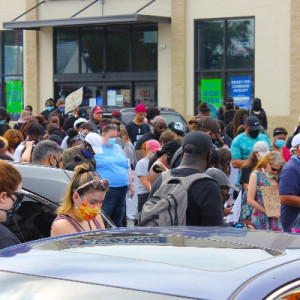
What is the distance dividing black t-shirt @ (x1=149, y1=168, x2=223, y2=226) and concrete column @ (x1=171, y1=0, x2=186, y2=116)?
2073 cm

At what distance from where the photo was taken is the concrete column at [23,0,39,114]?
99.0ft

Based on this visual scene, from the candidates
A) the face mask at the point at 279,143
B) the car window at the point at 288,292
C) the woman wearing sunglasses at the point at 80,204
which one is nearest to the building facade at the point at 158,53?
the face mask at the point at 279,143

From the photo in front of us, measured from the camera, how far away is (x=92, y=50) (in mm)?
29125

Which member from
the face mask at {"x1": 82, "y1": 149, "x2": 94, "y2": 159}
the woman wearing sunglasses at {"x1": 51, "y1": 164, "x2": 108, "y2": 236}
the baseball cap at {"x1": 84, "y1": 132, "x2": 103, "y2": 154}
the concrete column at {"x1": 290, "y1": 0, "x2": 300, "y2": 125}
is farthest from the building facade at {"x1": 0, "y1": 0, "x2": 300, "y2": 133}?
the woman wearing sunglasses at {"x1": 51, "y1": 164, "x2": 108, "y2": 236}

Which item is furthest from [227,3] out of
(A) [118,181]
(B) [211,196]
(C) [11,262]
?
A: (C) [11,262]

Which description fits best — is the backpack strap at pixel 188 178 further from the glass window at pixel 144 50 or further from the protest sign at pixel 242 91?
the glass window at pixel 144 50

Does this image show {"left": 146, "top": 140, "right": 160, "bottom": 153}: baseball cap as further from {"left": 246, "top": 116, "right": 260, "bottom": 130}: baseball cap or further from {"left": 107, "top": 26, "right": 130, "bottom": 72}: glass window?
{"left": 107, "top": 26, "right": 130, "bottom": 72}: glass window

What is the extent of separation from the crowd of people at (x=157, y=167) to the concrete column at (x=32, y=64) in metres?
14.1

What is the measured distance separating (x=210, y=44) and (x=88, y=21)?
4089 millimetres

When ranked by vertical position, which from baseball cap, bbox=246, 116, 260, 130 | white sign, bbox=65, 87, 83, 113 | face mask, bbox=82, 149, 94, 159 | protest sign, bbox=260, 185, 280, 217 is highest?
white sign, bbox=65, 87, 83, 113

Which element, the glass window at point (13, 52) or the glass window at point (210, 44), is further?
the glass window at point (13, 52)

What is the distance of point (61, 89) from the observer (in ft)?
98.1

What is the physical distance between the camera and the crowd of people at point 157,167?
18.8ft

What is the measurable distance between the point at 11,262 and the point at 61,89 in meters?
27.1
